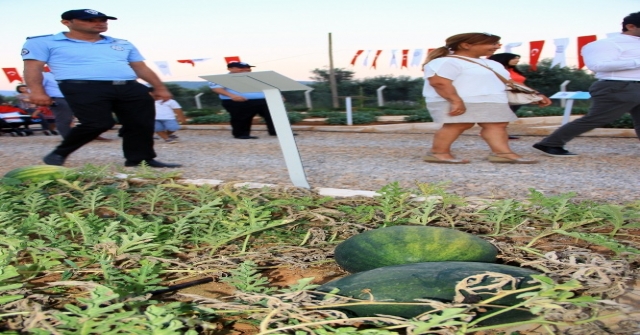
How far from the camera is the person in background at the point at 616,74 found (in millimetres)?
6035

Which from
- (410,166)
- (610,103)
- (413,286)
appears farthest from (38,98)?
(610,103)

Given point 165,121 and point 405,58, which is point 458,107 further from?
point 405,58

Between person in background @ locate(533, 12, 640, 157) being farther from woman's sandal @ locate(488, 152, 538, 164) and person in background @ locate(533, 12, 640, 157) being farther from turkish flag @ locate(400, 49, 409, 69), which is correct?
turkish flag @ locate(400, 49, 409, 69)

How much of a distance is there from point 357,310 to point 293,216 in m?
1.36

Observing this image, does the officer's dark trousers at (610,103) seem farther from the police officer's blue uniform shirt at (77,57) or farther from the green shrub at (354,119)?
the green shrub at (354,119)

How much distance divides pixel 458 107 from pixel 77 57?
3.64m

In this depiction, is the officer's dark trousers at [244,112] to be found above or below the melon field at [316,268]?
below

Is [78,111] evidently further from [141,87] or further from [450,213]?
[450,213]

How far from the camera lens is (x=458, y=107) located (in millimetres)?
5961

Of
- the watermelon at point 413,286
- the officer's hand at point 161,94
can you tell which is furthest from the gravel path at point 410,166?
the watermelon at point 413,286

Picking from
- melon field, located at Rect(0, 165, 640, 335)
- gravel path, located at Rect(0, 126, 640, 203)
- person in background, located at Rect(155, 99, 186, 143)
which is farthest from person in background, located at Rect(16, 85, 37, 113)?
melon field, located at Rect(0, 165, 640, 335)

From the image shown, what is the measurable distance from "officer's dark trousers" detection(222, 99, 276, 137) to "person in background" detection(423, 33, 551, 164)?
533cm

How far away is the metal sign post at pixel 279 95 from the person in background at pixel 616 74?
3250 mm

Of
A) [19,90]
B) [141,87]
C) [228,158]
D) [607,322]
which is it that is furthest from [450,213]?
[19,90]
